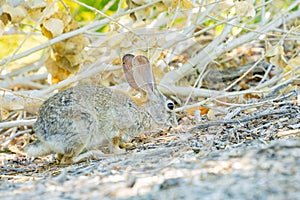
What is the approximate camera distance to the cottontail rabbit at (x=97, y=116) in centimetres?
473

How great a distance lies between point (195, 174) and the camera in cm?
313

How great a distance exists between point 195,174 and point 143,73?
1954mm

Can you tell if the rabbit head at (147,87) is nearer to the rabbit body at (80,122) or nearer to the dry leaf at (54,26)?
the rabbit body at (80,122)

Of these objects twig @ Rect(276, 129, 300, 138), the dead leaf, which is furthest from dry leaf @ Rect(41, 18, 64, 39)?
twig @ Rect(276, 129, 300, 138)

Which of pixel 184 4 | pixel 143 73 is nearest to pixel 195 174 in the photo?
pixel 143 73

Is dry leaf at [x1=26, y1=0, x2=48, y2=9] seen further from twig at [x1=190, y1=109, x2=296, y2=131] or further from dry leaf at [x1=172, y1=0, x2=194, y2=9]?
twig at [x1=190, y1=109, x2=296, y2=131]

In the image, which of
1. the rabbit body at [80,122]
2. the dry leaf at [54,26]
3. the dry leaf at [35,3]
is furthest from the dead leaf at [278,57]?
the dry leaf at [35,3]

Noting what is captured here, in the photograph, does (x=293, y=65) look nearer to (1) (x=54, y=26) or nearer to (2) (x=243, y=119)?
(2) (x=243, y=119)

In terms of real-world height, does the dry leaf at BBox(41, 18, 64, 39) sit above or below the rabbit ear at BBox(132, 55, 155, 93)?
above

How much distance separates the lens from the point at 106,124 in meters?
4.85

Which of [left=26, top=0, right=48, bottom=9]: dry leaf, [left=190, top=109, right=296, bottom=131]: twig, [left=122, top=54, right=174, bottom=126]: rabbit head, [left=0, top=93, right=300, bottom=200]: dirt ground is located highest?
[left=26, top=0, right=48, bottom=9]: dry leaf

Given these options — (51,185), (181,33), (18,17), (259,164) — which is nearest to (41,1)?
(18,17)

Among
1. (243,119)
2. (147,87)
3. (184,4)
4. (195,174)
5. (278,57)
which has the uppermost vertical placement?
(184,4)

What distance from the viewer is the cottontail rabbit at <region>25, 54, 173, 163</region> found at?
4.73 meters
